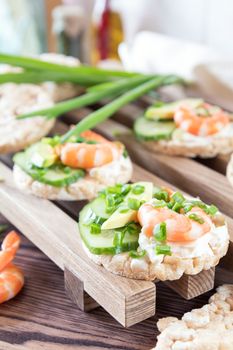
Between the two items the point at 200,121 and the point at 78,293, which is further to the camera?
the point at 200,121

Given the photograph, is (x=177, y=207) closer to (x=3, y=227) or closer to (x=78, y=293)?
(x=78, y=293)

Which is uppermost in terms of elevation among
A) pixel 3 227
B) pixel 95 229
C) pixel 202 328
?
pixel 95 229

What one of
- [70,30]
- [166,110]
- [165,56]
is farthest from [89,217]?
[70,30]

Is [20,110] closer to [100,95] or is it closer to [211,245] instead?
[100,95]

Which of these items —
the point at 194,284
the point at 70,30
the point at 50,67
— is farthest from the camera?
the point at 70,30

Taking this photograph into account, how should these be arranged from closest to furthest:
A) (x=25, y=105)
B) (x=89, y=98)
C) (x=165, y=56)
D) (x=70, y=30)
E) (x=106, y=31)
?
(x=89, y=98) → (x=25, y=105) → (x=165, y=56) → (x=70, y=30) → (x=106, y=31)

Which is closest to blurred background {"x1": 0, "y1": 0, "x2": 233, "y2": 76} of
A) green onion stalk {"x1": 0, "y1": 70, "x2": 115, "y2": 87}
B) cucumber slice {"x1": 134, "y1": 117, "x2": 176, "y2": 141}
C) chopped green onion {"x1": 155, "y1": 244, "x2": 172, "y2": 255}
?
green onion stalk {"x1": 0, "y1": 70, "x2": 115, "y2": 87}

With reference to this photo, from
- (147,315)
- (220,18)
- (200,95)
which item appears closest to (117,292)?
(147,315)

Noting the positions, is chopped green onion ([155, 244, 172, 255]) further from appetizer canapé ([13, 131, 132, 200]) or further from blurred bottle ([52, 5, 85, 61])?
blurred bottle ([52, 5, 85, 61])
